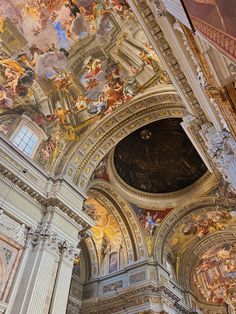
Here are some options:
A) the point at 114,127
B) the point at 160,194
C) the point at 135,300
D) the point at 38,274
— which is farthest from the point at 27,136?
the point at 135,300

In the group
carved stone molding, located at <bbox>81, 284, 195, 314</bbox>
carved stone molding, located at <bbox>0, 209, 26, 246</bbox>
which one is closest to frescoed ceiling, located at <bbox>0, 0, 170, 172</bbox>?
carved stone molding, located at <bbox>0, 209, 26, 246</bbox>

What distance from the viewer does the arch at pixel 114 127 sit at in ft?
37.0

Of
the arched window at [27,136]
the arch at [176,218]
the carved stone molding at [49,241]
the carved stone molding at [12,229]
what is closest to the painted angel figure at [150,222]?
the arch at [176,218]

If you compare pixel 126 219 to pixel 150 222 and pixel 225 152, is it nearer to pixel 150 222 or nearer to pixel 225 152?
pixel 150 222

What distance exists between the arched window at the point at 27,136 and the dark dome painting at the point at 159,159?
177 inches

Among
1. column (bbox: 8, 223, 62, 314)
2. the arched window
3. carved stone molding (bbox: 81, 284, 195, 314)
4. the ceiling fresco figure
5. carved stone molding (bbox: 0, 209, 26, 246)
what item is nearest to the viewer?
the ceiling fresco figure

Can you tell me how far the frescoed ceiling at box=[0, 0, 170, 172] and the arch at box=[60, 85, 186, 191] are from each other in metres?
0.31

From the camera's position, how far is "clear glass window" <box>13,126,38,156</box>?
405 inches

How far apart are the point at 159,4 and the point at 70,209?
22.9 feet

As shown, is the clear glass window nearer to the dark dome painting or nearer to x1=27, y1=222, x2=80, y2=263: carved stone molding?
x1=27, y1=222, x2=80, y2=263: carved stone molding

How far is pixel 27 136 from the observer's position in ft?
35.2

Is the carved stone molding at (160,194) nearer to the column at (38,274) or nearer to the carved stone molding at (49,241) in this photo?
the carved stone molding at (49,241)

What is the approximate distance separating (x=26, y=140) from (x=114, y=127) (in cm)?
369

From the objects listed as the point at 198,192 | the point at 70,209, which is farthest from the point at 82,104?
the point at 198,192
